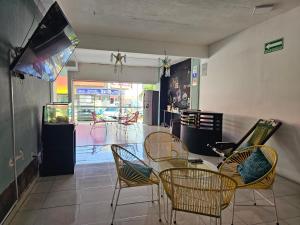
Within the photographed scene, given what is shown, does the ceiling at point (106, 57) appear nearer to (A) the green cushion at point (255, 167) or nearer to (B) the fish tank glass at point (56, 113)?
(B) the fish tank glass at point (56, 113)

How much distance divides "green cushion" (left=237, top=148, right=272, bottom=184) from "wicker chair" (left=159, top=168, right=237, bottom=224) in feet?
1.99

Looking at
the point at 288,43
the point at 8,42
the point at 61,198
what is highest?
the point at 288,43

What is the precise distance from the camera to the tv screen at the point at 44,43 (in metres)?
2.15

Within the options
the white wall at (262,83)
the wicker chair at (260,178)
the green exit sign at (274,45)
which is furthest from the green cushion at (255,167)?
the green exit sign at (274,45)

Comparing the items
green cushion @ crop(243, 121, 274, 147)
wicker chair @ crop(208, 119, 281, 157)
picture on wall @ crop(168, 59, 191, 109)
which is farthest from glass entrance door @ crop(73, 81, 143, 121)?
green cushion @ crop(243, 121, 274, 147)

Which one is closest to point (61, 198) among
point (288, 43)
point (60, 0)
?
point (60, 0)

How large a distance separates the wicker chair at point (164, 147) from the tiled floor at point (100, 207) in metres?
0.52

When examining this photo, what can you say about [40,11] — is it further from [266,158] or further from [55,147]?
[266,158]

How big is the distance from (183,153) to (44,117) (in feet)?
7.75

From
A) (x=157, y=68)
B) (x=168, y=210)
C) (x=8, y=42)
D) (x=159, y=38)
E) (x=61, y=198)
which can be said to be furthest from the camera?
(x=157, y=68)

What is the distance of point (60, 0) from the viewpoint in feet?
10.3

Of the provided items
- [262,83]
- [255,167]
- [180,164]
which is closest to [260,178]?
[255,167]

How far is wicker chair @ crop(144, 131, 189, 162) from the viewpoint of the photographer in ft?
10.2

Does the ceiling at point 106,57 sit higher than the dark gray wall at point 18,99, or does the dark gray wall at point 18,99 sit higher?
the ceiling at point 106,57
